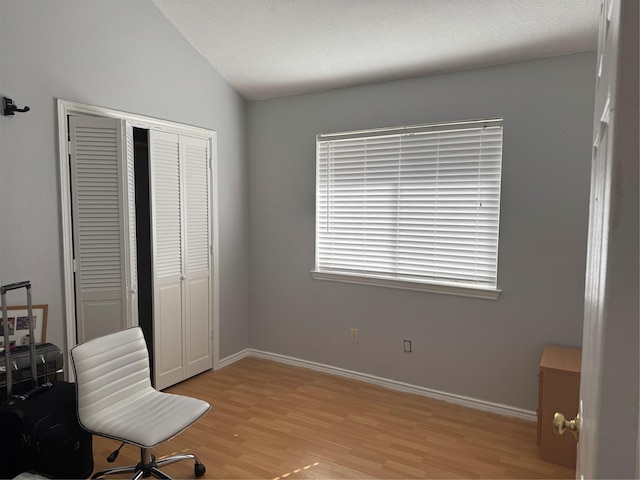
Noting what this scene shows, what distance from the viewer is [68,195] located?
112 inches

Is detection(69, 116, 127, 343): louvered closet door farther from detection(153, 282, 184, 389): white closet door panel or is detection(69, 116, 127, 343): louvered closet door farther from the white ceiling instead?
the white ceiling

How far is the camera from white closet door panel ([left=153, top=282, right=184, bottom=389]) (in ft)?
11.4

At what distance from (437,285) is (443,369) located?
688 millimetres

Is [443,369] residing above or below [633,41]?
below

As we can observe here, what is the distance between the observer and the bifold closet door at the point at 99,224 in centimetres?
289

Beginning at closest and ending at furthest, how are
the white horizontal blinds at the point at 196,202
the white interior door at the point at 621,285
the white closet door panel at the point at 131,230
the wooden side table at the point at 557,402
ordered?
the white interior door at the point at 621,285 → the wooden side table at the point at 557,402 → the white closet door panel at the point at 131,230 → the white horizontal blinds at the point at 196,202

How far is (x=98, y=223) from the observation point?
297cm

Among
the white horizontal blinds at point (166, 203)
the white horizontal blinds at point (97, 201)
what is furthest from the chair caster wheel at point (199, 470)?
the white horizontal blinds at point (166, 203)

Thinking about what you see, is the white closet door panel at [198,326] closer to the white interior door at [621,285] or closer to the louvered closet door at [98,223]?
the louvered closet door at [98,223]

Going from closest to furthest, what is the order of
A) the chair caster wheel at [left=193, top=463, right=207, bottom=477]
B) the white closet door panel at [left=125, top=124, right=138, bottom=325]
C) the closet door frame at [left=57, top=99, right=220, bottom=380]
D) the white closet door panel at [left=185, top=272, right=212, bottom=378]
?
the chair caster wheel at [left=193, top=463, right=207, bottom=477]
the closet door frame at [left=57, top=99, right=220, bottom=380]
the white closet door panel at [left=125, top=124, right=138, bottom=325]
the white closet door panel at [left=185, top=272, right=212, bottom=378]

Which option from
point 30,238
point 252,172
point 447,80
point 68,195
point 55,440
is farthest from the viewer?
point 252,172

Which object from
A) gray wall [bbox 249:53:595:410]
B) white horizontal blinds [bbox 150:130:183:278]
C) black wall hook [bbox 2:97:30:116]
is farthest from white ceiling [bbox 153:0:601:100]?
black wall hook [bbox 2:97:30:116]

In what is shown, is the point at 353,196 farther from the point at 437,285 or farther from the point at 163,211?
the point at 163,211

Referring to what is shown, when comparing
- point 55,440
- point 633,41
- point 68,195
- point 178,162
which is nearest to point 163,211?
point 178,162
